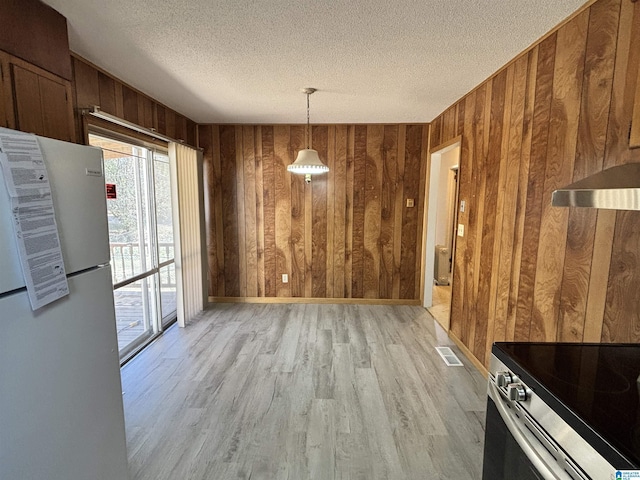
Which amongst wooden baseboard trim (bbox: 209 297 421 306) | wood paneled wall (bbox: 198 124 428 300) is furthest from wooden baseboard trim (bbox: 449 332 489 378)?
wood paneled wall (bbox: 198 124 428 300)

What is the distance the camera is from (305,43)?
2.03 m

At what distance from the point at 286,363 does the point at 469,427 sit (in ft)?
5.07

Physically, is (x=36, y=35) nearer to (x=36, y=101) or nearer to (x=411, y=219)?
(x=36, y=101)

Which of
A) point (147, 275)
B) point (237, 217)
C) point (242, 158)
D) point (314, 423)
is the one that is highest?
point (242, 158)

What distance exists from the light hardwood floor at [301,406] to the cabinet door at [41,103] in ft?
6.20

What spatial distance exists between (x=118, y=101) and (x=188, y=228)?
159cm

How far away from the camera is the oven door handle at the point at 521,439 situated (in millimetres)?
866

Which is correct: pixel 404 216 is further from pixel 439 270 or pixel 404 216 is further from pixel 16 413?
pixel 16 413

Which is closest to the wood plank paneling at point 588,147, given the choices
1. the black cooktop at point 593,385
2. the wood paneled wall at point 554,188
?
the wood paneled wall at point 554,188

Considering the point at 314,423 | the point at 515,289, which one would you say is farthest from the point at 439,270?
the point at 314,423

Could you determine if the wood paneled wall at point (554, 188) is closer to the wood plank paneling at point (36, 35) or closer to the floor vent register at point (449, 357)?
the floor vent register at point (449, 357)

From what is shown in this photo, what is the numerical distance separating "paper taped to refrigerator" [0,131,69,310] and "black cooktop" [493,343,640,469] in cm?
163

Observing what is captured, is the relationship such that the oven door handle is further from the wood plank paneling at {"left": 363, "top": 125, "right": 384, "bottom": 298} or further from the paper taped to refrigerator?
the wood plank paneling at {"left": 363, "top": 125, "right": 384, "bottom": 298}

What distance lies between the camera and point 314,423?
2139 millimetres
